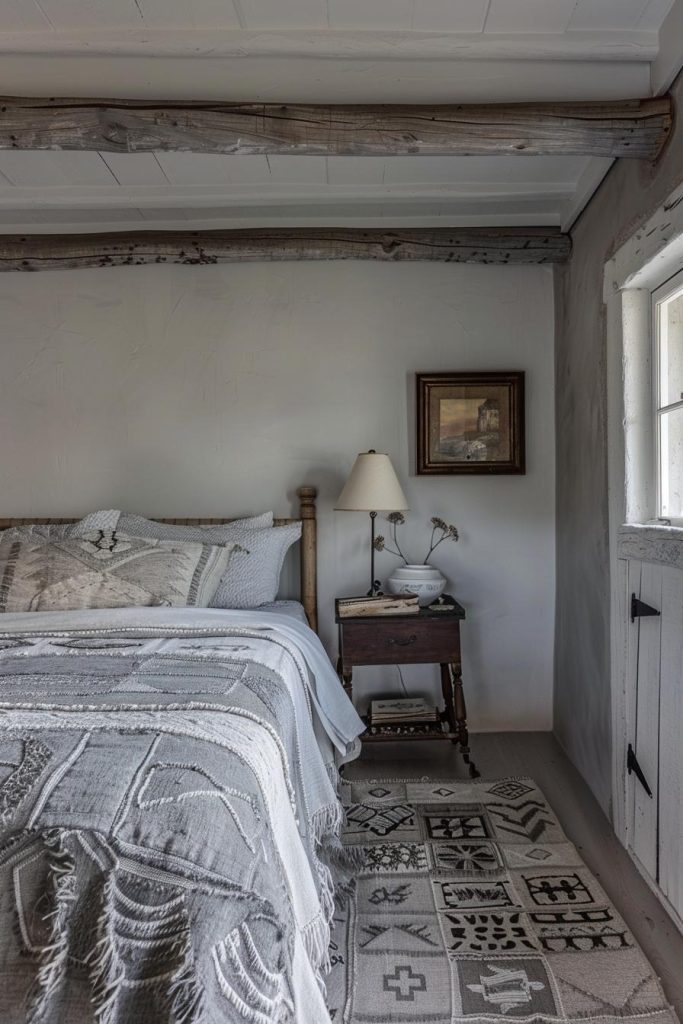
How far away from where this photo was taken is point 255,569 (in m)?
2.76

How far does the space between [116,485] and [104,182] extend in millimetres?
1269

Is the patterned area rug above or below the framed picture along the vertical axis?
below

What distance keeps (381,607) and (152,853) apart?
182 cm

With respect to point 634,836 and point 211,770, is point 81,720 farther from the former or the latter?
point 634,836

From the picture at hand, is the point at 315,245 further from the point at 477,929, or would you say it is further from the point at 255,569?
the point at 477,929

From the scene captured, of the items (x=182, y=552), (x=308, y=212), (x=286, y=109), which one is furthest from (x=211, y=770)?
(x=308, y=212)

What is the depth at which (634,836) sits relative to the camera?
2.04m

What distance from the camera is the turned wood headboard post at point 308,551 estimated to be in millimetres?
3014

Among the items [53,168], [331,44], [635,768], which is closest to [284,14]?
[331,44]

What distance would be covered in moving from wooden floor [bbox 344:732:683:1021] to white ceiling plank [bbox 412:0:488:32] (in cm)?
243

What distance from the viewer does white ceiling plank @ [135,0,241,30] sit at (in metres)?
1.78

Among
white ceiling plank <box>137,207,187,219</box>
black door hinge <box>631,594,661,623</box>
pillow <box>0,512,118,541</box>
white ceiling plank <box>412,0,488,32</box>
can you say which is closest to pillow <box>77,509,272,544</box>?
pillow <box>0,512,118,541</box>

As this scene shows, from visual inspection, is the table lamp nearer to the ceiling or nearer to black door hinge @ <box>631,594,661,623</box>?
black door hinge @ <box>631,594,661,623</box>

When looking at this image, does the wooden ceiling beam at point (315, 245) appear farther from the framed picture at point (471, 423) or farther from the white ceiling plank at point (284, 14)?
the white ceiling plank at point (284, 14)
